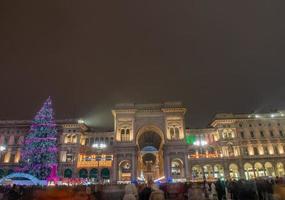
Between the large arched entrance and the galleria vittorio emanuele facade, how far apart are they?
1.59 meters

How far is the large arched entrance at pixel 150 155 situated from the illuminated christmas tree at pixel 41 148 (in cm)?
2558

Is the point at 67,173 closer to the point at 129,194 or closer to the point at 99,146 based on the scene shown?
the point at 99,146

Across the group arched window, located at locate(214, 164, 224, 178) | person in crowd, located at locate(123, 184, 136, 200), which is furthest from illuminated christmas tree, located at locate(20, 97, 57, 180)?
arched window, located at locate(214, 164, 224, 178)

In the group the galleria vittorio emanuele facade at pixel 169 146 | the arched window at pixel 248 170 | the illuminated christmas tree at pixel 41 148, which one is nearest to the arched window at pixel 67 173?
the galleria vittorio emanuele facade at pixel 169 146

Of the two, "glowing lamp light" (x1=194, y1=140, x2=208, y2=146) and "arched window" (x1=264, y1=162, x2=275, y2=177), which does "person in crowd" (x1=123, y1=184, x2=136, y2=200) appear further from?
"arched window" (x1=264, y1=162, x2=275, y2=177)

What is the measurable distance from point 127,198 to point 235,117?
58.1m

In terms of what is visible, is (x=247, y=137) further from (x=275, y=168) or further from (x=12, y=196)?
(x=12, y=196)

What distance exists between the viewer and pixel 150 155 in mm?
71562

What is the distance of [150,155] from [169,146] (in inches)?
763

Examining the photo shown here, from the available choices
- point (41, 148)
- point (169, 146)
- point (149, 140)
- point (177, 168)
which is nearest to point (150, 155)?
point (149, 140)

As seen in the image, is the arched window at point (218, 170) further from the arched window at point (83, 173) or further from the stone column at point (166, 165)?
the arched window at point (83, 173)

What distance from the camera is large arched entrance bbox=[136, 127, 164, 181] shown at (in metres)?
62.7

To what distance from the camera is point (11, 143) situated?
5981cm

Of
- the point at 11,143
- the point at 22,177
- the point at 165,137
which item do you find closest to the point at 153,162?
the point at 165,137
